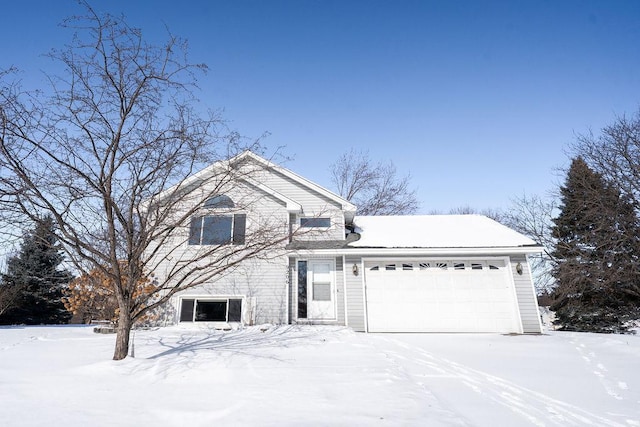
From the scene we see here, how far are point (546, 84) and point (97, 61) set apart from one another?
557 inches

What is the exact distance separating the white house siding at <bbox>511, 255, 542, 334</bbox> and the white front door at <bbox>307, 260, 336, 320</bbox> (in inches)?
241

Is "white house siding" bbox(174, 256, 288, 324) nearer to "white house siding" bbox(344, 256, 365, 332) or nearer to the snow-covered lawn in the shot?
"white house siding" bbox(344, 256, 365, 332)

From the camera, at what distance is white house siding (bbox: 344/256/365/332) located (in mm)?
10477

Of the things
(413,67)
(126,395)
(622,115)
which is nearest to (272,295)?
(126,395)

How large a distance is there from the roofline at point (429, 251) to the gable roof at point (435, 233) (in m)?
0.13

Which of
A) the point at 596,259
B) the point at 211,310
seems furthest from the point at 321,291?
the point at 596,259

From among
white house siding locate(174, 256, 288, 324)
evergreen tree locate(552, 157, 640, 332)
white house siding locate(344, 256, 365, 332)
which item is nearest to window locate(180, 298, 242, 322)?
white house siding locate(174, 256, 288, 324)

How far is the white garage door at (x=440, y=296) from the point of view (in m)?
10.4

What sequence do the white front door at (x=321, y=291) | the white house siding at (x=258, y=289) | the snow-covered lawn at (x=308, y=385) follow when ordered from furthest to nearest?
the white front door at (x=321, y=291) → the white house siding at (x=258, y=289) → the snow-covered lawn at (x=308, y=385)

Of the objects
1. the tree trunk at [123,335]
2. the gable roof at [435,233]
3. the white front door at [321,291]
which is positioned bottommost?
the tree trunk at [123,335]

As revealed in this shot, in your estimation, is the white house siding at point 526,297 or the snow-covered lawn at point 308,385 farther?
the white house siding at point 526,297

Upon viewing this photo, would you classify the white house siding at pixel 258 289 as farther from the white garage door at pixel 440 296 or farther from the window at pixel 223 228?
the white garage door at pixel 440 296

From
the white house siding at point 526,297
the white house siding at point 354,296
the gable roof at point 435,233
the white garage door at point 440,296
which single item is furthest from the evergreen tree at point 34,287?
the white house siding at point 526,297

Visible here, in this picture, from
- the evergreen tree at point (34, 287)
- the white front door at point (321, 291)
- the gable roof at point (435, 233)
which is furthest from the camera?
the evergreen tree at point (34, 287)
